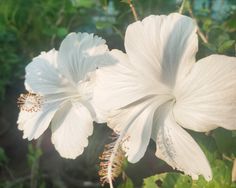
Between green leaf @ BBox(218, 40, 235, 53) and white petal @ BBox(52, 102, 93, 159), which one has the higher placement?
green leaf @ BBox(218, 40, 235, 53)

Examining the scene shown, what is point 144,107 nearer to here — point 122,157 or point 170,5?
point 122,157

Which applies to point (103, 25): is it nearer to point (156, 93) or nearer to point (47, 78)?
point (47, 78)

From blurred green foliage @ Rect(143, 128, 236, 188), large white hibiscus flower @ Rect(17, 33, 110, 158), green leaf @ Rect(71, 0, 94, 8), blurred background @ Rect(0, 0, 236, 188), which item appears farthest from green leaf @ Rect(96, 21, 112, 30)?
green leaf @ Rect(71, 0, 94, 8)

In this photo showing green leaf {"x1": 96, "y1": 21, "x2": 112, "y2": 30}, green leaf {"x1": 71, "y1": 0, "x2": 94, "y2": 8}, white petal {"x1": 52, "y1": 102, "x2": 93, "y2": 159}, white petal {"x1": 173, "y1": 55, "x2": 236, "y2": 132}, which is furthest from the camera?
green leaf {"x1": 71, "y1": 0, "x2": 94, "y2": 8}

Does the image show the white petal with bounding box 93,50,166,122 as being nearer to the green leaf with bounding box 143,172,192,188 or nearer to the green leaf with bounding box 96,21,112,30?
the green leaf with bounding box 143,172,192,188

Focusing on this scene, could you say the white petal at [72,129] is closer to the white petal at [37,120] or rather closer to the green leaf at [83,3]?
the white petal at [37,120]

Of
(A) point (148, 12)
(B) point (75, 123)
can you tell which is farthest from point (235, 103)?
(A) point (148, 12)

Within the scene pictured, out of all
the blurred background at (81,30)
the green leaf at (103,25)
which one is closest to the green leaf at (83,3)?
the blurred background at (81,30)

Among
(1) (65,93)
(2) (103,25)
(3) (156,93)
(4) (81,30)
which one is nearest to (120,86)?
(3) (156,93)
